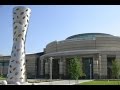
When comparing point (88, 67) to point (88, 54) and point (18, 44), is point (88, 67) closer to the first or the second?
point (88, 54)

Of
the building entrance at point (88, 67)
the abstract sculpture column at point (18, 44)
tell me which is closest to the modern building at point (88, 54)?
the building entrance at point (88, 67)

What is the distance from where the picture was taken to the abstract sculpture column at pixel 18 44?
32.2 metres

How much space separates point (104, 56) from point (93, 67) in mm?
3545

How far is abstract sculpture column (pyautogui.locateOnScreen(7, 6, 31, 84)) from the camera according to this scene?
32.2 m

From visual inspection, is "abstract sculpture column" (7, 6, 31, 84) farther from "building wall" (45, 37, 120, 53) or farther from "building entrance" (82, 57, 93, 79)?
"building wall" (45, 37, 120, 53)

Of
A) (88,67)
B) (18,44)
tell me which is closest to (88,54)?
(88,67)

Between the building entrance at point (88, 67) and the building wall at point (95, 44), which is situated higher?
the building wall at point (95, 44)

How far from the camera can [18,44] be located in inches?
1280

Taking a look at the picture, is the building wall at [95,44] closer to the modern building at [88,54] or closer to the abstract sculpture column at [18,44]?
the modern building at [88,54]

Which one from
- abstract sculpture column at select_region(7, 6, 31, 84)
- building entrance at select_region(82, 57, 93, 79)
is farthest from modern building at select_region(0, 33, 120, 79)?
abstract sculpture column at select_region(7, 6, 31, 84)
